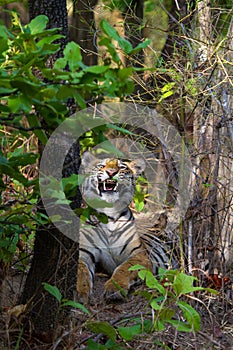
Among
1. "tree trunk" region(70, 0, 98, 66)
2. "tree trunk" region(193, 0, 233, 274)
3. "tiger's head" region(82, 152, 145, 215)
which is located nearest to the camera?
"tree trunk" region(193, 0, 233, 274)

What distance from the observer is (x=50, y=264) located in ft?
11.4

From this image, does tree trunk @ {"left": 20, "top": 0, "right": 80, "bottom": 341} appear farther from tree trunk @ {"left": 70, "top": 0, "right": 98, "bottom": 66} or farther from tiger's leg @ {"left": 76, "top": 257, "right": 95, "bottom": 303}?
tree trunk @ {"left": 70, "top": 0, "right": 98, "bottom": 66}

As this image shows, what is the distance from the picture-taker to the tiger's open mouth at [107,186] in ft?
18.2

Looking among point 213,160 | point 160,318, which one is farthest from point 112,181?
point 160,318

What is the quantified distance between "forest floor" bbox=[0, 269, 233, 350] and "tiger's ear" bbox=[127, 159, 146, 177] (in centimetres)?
108

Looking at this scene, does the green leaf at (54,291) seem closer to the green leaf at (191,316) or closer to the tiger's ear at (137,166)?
the green leaf at (191,316)

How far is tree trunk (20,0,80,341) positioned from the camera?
3404mm

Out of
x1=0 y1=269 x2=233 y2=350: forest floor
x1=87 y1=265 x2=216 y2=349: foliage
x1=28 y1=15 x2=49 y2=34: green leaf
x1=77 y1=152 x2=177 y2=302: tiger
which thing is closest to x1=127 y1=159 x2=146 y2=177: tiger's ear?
x1=77 y1=152 x2=177 y2=302: tiger

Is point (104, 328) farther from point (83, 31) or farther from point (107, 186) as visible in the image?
point (83, 31)

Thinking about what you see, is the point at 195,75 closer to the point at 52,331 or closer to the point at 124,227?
the point at 124,227

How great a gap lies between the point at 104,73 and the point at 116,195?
3.19m

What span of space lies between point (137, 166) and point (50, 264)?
211cm

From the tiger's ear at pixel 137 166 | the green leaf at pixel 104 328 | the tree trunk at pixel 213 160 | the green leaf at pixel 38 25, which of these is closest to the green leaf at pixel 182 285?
the green leaf at pixel 104 328

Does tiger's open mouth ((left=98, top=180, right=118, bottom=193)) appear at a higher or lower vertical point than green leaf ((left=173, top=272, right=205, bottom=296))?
lower
